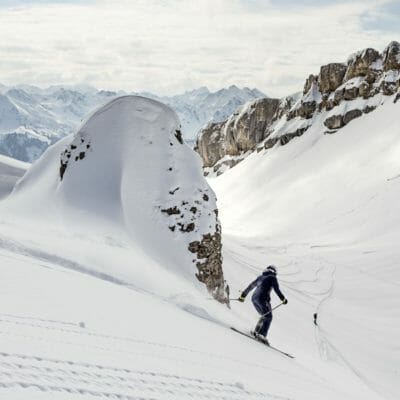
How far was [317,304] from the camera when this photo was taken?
32.3 m

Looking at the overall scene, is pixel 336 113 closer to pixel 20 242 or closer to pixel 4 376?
pixel 20 242

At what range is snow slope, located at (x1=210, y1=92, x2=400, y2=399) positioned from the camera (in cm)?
2531

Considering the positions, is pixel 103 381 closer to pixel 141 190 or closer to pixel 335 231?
pixel 141 190

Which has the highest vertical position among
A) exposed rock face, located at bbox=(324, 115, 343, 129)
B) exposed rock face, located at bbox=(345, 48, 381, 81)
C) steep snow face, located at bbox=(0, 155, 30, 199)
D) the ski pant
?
exposed rock face, located at bbox=(345, 48, 381, 81)

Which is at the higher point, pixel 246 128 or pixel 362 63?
pixel 246 128

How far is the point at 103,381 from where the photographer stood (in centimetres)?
724

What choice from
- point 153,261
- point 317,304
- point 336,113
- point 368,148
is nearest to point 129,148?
point 153,261

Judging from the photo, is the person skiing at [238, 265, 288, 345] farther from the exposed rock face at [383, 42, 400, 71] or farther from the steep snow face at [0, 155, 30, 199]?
the exposed rock face at [383, 42, 400, 71]

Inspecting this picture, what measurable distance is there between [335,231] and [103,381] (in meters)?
55.5

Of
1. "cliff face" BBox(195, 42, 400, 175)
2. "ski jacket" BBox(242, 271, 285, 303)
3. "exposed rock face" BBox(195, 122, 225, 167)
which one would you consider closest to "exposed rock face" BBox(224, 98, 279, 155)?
"cliff face" BBox(195, 42, 400, 175)

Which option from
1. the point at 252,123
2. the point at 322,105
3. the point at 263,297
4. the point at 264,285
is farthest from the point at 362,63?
the point at 263,297

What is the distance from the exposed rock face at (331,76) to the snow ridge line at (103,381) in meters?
106

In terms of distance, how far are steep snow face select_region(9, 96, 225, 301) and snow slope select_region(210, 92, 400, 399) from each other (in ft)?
17.0

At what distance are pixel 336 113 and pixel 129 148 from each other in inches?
3402
